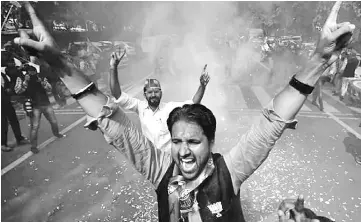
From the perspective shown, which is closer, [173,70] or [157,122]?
[157,122]

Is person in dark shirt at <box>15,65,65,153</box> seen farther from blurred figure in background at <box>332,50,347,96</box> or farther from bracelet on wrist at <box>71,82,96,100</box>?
blurred figure in background at <box>332,50,347,96</box>

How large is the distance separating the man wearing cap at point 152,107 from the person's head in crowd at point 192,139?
5.71 ft

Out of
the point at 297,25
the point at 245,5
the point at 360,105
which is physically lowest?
the point at 360,105

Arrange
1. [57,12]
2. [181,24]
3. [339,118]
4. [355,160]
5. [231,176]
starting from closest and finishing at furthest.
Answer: [231,176]
[355,160]
[339,118]
[57,12]
[181,24]

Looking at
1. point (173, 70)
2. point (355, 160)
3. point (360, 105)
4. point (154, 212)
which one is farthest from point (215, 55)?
point (154, 212)

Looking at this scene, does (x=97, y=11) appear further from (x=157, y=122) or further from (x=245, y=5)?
(x=157, y=122)

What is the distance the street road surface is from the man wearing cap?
4.20 ft

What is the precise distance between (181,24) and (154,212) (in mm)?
17128

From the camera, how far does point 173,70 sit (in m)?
16.0

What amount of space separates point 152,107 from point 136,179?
6.26ft

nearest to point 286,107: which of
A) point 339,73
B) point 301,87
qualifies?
point 301,87

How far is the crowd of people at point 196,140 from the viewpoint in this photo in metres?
1.23

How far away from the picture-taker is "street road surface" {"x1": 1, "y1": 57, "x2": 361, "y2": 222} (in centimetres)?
Result: 395

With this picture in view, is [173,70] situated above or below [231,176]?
below
